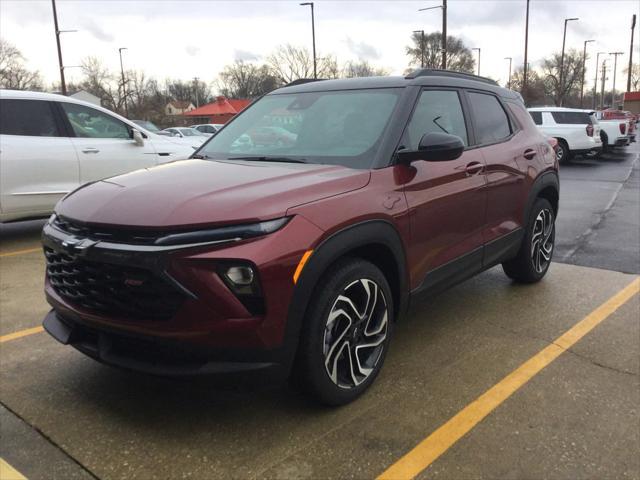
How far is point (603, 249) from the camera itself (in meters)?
6.39

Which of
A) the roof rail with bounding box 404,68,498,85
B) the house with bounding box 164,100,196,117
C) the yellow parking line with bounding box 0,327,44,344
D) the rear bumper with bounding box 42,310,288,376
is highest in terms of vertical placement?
the house with bounding box 164,100,196,117

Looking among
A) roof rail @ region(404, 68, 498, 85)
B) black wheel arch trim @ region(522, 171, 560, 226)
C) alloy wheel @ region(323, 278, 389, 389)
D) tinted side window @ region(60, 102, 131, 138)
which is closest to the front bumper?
alloy wheel @ region(323, 278, 389, 389)

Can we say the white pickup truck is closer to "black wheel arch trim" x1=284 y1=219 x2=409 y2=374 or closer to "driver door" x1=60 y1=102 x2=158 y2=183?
"driver door" x1=60 y1=102 x2=158 y2=183

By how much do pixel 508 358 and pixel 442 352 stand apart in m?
0.41

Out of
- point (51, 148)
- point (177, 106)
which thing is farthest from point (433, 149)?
point (177, 106)

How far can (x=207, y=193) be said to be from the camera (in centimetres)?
260

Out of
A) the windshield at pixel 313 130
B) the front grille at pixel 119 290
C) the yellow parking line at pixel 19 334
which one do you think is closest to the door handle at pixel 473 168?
the windshield at pixel 313 130

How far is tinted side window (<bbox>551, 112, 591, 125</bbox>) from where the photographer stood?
1811 cm

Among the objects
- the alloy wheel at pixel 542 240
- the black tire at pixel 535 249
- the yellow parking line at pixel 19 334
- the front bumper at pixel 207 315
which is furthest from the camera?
the alloy wheel at pixel 542 240

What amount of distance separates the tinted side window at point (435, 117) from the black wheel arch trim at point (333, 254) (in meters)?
0.65

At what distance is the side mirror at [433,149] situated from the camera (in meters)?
3.11

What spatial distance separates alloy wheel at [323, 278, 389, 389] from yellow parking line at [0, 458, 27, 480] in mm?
1415

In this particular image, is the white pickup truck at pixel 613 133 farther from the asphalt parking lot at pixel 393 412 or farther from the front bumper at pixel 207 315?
the front bumper at pixel 207 315

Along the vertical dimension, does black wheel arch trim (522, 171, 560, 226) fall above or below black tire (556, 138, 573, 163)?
above
